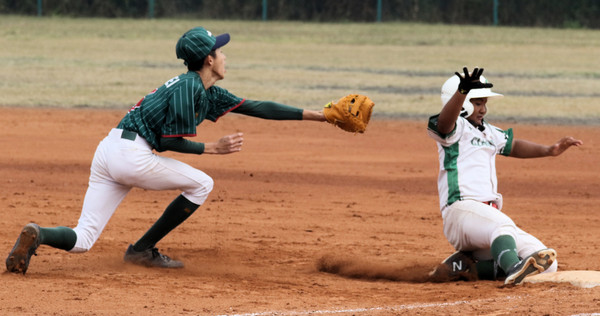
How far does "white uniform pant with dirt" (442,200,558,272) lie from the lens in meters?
6.28

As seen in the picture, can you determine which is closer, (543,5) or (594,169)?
(594,169)

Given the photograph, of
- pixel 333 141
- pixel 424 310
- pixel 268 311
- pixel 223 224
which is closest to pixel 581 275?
pixel 424 310

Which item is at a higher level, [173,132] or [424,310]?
[173,132]

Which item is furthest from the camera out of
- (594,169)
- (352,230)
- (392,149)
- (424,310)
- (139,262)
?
(392,149)

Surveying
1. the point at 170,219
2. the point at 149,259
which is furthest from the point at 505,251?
the point at 149,259

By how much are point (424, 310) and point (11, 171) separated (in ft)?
22.5

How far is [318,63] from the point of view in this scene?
2500 cm

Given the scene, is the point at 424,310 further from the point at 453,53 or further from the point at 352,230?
the point at 453,53

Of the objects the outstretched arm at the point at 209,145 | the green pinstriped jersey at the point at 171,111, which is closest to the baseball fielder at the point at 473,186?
the outstretched arm at the point at 209,145

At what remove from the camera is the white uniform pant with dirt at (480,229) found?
6.28 meters

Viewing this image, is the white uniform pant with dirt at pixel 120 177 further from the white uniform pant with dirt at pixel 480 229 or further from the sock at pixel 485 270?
the sock at pixel 485 270

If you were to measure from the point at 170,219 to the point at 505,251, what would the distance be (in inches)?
88.5

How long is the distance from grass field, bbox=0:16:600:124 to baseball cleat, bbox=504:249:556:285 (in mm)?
10344

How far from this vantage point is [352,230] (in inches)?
341
